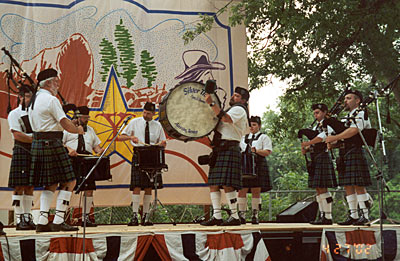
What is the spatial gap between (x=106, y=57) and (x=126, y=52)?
1.07 ft

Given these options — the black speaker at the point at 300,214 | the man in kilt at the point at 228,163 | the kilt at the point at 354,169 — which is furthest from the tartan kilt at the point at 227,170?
the black speaker at the point at 300,214

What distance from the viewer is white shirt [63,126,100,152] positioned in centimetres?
640

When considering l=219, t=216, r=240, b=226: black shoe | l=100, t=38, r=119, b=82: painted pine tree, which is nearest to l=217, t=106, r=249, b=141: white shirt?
l=219, t=216, r=240, b=226: black shoe

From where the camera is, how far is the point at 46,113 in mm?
4602

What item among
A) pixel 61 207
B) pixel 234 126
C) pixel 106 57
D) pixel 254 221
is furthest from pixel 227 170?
pixel 106 57

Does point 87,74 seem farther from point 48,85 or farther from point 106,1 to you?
point 48,85

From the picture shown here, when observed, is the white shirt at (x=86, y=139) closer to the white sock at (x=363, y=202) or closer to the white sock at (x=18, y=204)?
the white sock at (x=18, y=204)

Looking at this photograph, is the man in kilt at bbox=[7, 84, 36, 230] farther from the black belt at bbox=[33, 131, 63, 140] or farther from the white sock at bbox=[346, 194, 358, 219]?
the white sock at bbox=[346, 194, 358, 219]

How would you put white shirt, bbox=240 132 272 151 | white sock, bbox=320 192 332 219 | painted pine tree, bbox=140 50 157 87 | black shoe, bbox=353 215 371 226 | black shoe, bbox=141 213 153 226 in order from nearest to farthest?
black shoe, bbox=353 215 371 226 → white sock, bbox=320 192 332 219 → black shoe, bbox=141 213 153 226 → white shirt, bbox=240 132 272 151 → painted pine tree, bbox=140 50 157 87

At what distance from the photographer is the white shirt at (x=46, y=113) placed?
15.0ft

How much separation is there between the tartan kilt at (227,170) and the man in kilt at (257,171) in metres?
1.06

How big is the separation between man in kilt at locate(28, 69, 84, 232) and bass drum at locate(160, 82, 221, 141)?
1.07 meters

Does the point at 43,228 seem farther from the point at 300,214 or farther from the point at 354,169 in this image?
the point at 300,214

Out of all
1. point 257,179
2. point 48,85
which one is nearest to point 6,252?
point 48,85
